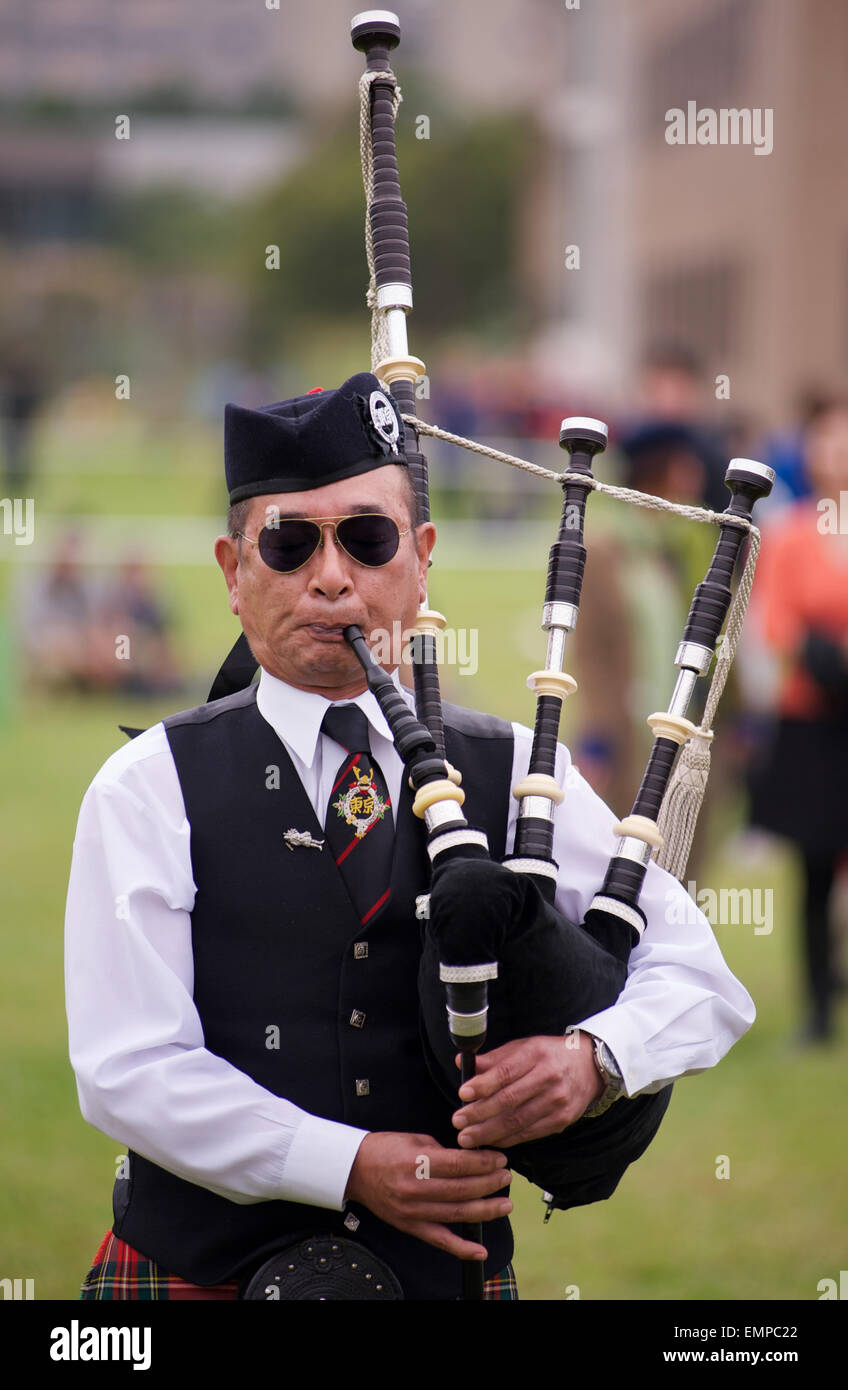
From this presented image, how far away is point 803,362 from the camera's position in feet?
85.8

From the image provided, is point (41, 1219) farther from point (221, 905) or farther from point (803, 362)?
point (803, 362)

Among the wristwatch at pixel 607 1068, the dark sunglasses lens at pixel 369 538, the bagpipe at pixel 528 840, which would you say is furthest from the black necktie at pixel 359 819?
the wristwatch at pixel 607 1068

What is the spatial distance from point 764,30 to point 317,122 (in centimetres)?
4476

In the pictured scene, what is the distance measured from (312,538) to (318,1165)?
29.9 inches

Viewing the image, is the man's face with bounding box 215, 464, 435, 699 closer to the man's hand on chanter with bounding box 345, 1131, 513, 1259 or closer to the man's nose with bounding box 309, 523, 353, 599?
the man's nose with bounding box 309, 523, 353, 599

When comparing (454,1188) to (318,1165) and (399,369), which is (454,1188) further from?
(399,369)

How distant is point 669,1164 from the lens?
15.6 feet

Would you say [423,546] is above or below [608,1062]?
above

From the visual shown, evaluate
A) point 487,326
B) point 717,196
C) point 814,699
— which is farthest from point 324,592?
point 487,326

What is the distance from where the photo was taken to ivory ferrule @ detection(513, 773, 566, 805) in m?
2.00

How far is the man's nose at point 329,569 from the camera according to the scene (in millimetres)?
1969

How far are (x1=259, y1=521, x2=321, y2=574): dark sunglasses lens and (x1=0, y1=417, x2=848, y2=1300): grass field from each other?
76.7 inches

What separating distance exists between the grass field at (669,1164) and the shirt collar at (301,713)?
172cm

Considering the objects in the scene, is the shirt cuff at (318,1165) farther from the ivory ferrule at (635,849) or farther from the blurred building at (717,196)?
the blurred building at (717,196)
